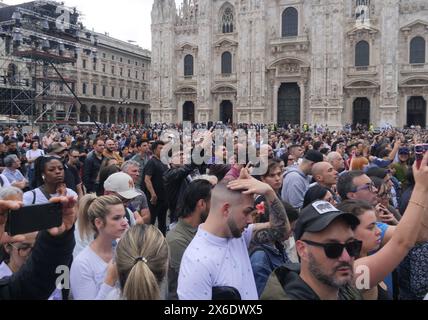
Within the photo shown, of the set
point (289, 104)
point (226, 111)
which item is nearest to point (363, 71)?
point (289, 104)

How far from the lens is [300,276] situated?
2432 millimetres

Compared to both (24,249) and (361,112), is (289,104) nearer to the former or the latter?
(361,112)

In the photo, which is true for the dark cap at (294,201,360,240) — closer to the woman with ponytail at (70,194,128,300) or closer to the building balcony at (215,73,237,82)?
the woman with ponytail at (70,194,128,300)

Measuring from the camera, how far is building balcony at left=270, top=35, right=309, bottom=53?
115ft

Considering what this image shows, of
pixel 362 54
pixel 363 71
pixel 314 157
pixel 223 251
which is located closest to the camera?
pixel 223 251

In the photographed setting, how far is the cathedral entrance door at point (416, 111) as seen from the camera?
32688 millimetres

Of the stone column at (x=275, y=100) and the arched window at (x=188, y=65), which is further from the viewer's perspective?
the arched window at (x=188, y=65)

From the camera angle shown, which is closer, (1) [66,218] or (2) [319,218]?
(1) [66,218]

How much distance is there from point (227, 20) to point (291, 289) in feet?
126

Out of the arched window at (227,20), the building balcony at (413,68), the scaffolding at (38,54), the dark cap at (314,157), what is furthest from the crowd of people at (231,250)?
the arched window at (227,20)

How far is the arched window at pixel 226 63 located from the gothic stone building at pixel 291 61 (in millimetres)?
89

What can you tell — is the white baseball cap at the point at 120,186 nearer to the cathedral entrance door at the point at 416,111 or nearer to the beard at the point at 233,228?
the beard at the point at 233,228

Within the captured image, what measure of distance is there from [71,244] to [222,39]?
37.2 m

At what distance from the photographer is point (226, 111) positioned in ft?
129
